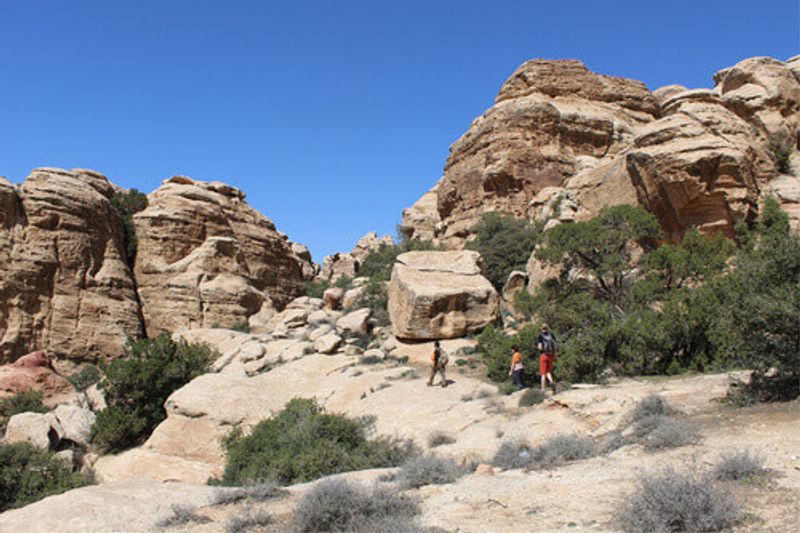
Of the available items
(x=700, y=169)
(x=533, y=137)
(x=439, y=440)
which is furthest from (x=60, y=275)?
(x=533, y=137)

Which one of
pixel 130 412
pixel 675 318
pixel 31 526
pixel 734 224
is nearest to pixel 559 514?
pixel 31 526

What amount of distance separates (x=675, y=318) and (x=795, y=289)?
5.10m

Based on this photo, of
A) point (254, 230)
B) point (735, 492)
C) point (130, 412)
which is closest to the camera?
point (735, 492)

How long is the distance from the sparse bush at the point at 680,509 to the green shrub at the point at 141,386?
14.2 m

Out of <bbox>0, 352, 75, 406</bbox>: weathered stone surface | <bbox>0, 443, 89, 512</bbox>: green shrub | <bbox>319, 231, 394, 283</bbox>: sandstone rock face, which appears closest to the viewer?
<bbox>0, 443, 89, 512</bbox>: green shrub

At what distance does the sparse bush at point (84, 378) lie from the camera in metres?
20.1

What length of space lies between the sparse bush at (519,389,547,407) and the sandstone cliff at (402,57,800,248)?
10.7m

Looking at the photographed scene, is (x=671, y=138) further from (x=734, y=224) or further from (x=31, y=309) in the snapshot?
(x=31, y=309)

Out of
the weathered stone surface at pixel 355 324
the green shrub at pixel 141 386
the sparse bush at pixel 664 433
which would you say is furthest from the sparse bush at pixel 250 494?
the weathered stone surface at pixel 355 324

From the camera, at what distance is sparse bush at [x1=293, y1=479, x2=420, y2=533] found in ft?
15.8

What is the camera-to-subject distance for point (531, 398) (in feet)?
36.0

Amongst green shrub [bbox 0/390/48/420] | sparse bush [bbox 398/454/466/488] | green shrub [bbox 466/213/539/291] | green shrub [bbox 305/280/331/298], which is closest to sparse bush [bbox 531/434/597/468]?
sparse bush [bbox 398/454/466/488]

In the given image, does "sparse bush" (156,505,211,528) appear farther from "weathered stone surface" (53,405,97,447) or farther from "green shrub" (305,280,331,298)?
"green shrub" (305,280,331,298)

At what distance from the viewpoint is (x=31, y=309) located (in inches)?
846
